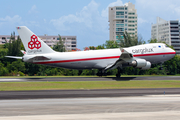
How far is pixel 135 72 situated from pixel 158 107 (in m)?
43.3

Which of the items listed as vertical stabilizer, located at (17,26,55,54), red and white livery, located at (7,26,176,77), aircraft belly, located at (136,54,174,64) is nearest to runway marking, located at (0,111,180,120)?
red and white livery, located at (7,26,176,77)

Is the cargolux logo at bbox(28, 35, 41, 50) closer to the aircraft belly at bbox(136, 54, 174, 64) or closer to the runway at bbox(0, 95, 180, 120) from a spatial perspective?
the aircraft belly at bbox(136, 54, 174, 64)

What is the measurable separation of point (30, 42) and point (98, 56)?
34.6 ft

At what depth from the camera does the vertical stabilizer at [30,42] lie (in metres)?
37.2

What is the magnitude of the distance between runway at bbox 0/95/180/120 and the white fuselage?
2152 centimetres

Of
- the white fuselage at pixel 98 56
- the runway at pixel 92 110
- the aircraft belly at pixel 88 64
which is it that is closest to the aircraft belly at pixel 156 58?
the white fuselage at pixel 98 56

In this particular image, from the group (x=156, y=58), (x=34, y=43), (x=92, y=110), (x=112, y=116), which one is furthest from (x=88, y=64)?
(x=112, y=116)

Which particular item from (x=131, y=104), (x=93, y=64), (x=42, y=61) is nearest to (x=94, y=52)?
(x=93, y=64)

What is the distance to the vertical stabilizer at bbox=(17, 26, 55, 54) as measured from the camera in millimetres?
37156

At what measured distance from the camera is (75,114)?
13180 millimetres

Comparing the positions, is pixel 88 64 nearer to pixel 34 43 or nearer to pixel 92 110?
pixel 34 43

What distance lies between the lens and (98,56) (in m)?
Result: 39.9

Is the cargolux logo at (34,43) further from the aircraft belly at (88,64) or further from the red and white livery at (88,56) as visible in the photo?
the aircraft belly at (88,64)

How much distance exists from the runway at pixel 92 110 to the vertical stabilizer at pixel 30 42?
21.4 metres
